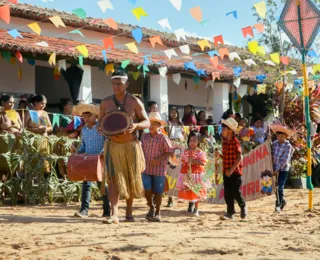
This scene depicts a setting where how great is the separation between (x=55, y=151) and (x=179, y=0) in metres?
3.45

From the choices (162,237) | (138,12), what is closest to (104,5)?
(138,12)

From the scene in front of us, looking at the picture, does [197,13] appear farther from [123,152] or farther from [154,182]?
[123,152]

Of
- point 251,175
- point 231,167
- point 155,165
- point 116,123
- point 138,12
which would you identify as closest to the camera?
point 116,123

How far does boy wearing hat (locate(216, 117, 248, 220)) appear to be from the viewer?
8688mm

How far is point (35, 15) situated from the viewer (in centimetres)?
1520

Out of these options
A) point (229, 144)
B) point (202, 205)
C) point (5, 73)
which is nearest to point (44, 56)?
point (5, 73)

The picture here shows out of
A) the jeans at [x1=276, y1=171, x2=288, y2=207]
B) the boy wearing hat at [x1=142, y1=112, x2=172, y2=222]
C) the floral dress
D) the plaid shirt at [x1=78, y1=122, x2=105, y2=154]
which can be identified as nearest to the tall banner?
the jeans at [x1=276, y1=171, x2=288, y2=207]

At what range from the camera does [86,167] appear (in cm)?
844

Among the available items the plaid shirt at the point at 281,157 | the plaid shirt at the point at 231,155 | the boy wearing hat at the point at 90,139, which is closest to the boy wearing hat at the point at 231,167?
the plaid shirt at the point at 231,155

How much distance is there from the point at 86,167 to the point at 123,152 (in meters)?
0.96

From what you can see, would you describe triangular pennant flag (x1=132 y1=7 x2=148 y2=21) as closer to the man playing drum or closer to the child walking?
the child walking

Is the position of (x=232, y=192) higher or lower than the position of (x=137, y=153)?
lower

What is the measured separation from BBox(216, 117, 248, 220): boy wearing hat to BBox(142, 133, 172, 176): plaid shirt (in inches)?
32.7

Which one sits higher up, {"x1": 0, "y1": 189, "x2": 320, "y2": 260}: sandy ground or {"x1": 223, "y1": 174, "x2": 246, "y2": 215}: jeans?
{"x1": 223, "y1": 174, "x2": 246, "y2": 215}: jeans
